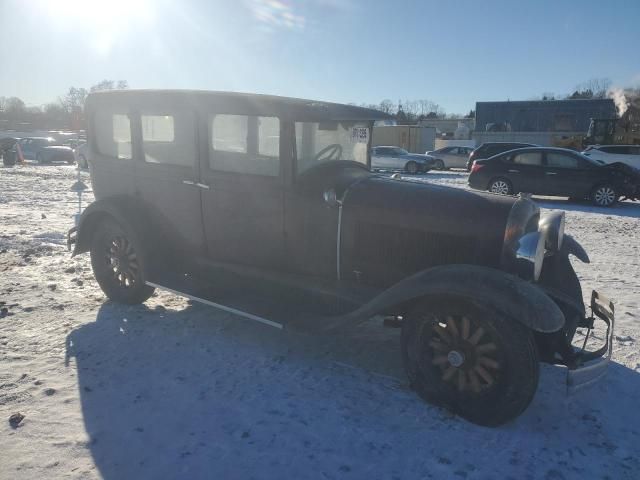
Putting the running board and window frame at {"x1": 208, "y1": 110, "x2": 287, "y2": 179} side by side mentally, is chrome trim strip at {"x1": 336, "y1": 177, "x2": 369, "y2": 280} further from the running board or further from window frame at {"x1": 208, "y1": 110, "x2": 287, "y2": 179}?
the running board

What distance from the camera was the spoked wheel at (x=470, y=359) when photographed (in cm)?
288

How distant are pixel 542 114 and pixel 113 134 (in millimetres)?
44012

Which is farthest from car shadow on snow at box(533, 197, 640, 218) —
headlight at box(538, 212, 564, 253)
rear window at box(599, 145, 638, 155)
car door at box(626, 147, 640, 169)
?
headlight at box(538, 212, 564, 253)

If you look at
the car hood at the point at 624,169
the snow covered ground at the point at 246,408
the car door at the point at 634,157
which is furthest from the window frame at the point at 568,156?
the snow covered ground at the point at 246,408

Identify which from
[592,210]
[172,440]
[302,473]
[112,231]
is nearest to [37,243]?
[112,231]

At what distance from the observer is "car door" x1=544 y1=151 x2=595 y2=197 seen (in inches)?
480

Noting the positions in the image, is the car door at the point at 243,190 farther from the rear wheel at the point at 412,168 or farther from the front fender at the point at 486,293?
the rear wheel at the point at 412,168

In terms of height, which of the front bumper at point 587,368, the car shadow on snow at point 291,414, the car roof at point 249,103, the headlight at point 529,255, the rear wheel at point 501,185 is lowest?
the car shadow on snow at point 291,414

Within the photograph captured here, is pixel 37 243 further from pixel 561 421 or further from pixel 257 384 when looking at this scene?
pixel 561 421

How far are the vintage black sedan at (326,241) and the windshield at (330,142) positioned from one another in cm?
2

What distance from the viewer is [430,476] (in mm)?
2602

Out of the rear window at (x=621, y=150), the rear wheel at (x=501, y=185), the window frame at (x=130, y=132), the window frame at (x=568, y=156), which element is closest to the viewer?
the window frame at (x=130, y=132)

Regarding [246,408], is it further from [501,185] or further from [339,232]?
[501,185]

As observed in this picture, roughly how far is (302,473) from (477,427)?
116 cm
